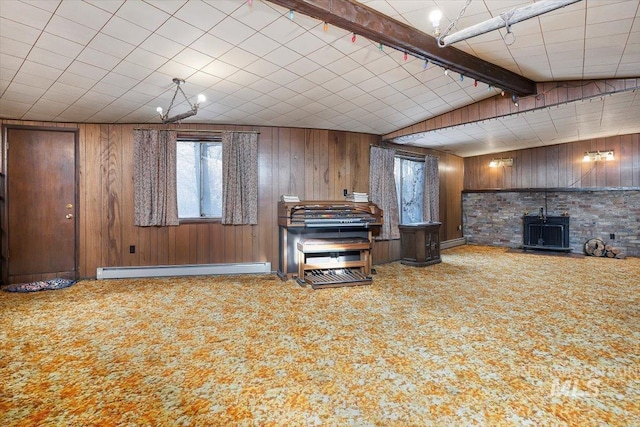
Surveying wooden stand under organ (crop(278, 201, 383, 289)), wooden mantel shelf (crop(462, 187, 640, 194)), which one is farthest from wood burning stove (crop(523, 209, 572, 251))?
wooden stand under organ (crop(278, 201, 383, 289))

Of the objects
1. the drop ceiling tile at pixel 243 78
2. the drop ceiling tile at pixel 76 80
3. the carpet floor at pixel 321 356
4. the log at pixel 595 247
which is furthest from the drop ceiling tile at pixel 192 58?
the log at pixel 595 247

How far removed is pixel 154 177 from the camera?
15.5 ft

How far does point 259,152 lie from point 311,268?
6.56ft

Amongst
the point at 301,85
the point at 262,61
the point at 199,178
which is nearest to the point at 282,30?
the point at 262,61

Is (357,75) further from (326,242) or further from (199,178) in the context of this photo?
(199,178)

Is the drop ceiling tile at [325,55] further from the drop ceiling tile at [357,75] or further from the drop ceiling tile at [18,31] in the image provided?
the drop ceiling tile at [18,31]

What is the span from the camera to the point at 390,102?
4188mm

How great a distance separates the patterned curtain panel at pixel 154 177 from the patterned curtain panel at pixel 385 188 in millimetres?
3259

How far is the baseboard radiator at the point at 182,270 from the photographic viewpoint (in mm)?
4656

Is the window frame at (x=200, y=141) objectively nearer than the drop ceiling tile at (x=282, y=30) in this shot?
No

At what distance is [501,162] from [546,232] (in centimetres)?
190

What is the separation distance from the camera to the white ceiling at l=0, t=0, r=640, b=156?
7.42 feet

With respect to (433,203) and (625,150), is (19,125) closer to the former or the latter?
(433,203)

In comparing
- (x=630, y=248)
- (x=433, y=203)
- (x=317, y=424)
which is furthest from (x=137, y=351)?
(x=630, y=248)
